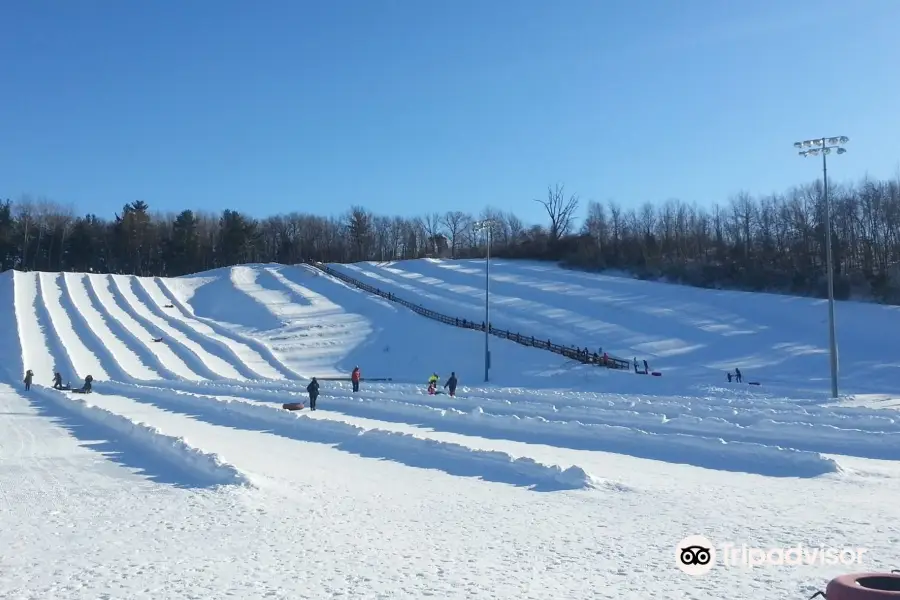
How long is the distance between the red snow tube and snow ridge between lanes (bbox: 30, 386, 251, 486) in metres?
9.07

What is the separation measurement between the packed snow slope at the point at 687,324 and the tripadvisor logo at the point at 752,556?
75.9ft

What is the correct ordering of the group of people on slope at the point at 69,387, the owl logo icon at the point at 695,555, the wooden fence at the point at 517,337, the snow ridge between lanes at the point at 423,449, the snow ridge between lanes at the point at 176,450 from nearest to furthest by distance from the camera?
the owl logo icon at the point at 695,555 < the snow ridge between lanes at the point at 423,449 < the snow ridge between lanes at the point at 176,450 < the group of people on slope at the point at 69,387 < the wooden fence at the point at 517,337

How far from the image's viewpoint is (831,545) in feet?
26.5

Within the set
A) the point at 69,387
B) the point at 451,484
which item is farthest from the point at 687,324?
the point at 451,484

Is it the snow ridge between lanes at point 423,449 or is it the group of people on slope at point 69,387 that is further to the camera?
the group of people on slope at point 69,387

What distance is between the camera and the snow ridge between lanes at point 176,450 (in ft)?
40.5

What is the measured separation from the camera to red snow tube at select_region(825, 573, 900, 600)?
4.63 metres

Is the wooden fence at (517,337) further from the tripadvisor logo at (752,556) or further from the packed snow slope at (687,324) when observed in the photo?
the tripadvisor logo at (752,556)

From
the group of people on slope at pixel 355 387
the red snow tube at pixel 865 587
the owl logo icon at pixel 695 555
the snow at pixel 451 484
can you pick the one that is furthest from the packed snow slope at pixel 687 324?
the red snow tube at pixel 865 587

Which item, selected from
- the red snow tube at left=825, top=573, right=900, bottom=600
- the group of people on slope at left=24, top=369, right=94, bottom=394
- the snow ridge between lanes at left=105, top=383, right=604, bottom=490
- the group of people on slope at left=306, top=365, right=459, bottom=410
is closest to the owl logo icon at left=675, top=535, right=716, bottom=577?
the red snow tube at left=825, top=573, right=900, bottom=600

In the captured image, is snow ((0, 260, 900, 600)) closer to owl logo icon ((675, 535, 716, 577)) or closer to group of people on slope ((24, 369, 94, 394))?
owl logo icon ((675, 535, 716, 577))

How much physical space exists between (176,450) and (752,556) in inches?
434

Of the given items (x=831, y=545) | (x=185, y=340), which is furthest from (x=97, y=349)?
(x=831, y=545)

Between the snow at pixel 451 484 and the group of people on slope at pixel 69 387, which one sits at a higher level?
the snow at pixel 451 484
